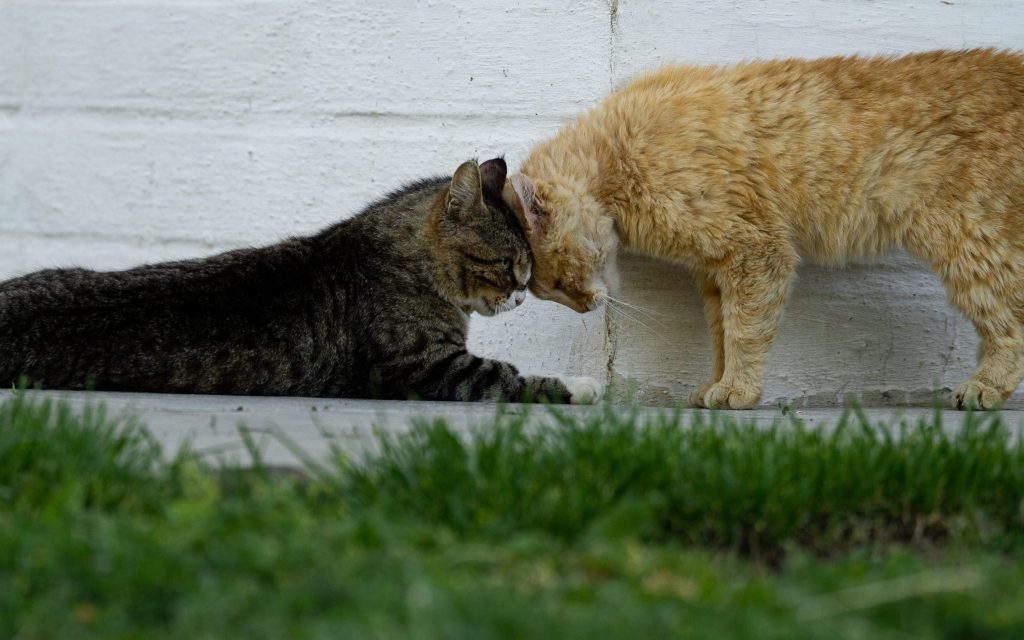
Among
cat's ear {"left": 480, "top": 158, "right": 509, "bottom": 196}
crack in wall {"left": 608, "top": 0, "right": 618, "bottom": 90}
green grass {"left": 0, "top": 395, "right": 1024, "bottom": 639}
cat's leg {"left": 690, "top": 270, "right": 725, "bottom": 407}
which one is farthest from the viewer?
crack in wall {"left": 608, "top": 0, "right": 618, "bottom": 90}

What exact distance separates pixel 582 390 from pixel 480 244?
0.75 meters

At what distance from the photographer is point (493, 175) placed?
4.50m

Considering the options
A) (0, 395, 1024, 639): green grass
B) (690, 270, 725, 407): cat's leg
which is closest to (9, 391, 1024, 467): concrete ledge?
(0, 395, 1024, 639): green grass

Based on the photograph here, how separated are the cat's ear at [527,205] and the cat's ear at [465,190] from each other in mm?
168

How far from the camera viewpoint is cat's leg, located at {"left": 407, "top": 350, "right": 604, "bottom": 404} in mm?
4383

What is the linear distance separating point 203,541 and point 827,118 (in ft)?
11.4

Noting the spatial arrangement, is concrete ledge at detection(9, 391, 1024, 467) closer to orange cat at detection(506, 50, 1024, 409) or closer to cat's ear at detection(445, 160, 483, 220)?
orange cat at detection(506, 50, 1024, 409)

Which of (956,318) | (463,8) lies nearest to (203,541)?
(463,8)

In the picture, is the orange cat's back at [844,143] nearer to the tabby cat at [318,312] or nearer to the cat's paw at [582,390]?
the tabby cat at [318,312]

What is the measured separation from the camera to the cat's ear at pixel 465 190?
439cm

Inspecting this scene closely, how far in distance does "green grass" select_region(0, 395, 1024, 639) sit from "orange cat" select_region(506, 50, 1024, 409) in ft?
6.21

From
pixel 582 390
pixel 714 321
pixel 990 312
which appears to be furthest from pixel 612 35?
pixel 990 312

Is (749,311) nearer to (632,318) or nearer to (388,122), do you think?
(632,318)

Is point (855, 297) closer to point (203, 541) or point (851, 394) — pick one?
point (851, 394)
